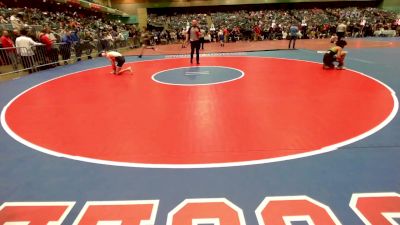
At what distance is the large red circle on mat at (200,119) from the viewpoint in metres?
3.76

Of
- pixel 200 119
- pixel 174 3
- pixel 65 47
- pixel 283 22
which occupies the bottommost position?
pixel 200 119

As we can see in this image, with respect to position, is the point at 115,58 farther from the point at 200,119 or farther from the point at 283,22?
the point at 283,22

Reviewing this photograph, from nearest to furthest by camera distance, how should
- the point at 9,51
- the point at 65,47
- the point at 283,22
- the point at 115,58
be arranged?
the point at 115,58 → the point at 9,51 → the point at 65,47 → the point at 283,22

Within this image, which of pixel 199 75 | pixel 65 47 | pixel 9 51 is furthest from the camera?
pixel 65 47

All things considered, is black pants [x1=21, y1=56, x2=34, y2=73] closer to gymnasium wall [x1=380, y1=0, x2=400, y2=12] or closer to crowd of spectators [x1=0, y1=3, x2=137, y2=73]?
crowd of spectators [x1=0, y1=3, x2=137, y2=73]

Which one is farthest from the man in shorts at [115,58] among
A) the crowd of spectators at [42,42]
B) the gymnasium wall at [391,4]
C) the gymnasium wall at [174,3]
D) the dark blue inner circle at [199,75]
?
the gymnasium wall at [391,4]

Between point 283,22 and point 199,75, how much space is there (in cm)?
2692

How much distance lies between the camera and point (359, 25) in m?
28.5

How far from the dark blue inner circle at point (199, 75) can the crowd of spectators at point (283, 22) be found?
1680 cm

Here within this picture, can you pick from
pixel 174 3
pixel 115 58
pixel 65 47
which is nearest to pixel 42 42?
pixel 65 47

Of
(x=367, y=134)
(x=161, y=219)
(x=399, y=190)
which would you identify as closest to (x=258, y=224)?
(x=161, y=219)

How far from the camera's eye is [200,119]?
497 centimetres

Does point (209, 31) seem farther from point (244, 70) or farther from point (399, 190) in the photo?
point (399, 190)

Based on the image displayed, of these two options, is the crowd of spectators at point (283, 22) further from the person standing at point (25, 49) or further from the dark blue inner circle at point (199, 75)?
the person standing at point (25, 49)
